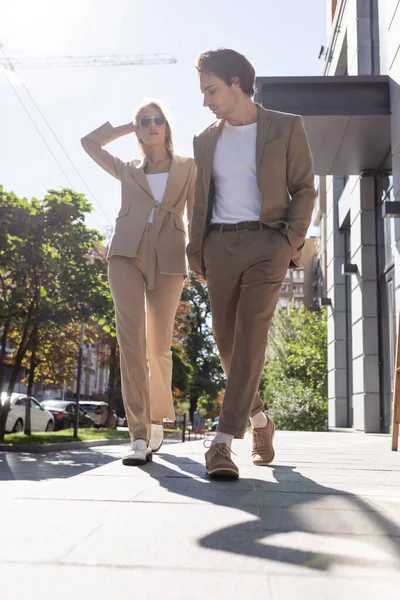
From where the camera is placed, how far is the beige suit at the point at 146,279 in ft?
14.0

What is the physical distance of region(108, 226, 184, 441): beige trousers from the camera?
423 centimetres

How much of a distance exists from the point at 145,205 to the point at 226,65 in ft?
3.58

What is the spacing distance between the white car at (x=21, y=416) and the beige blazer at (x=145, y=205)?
14.5 m

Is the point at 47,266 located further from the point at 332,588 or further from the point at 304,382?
the point at 332,588

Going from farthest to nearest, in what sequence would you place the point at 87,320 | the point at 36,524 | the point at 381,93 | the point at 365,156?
the point at 87,320 → the point at 365,156 → the point at 381,93 → the point at 36,524

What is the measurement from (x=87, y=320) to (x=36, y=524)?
13405mm

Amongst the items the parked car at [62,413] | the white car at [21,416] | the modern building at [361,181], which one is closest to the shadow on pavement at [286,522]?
the modern building at [361,181]

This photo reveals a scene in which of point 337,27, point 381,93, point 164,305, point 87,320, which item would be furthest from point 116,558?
point 337,27

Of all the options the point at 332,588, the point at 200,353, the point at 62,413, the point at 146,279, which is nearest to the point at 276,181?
the point at 146,279

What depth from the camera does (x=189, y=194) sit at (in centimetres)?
464

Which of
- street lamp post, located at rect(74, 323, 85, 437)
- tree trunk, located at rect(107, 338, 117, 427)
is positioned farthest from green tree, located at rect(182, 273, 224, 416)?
street lamp post, located at rect(74, 323, 85, 437)

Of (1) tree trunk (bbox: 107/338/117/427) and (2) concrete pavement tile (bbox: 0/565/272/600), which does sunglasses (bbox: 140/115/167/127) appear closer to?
(2) concrete pavement tile (bbox: 0/565/272/600)

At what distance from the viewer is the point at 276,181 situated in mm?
3750

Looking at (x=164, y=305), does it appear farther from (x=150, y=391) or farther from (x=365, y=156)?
(x=365, y=156)
